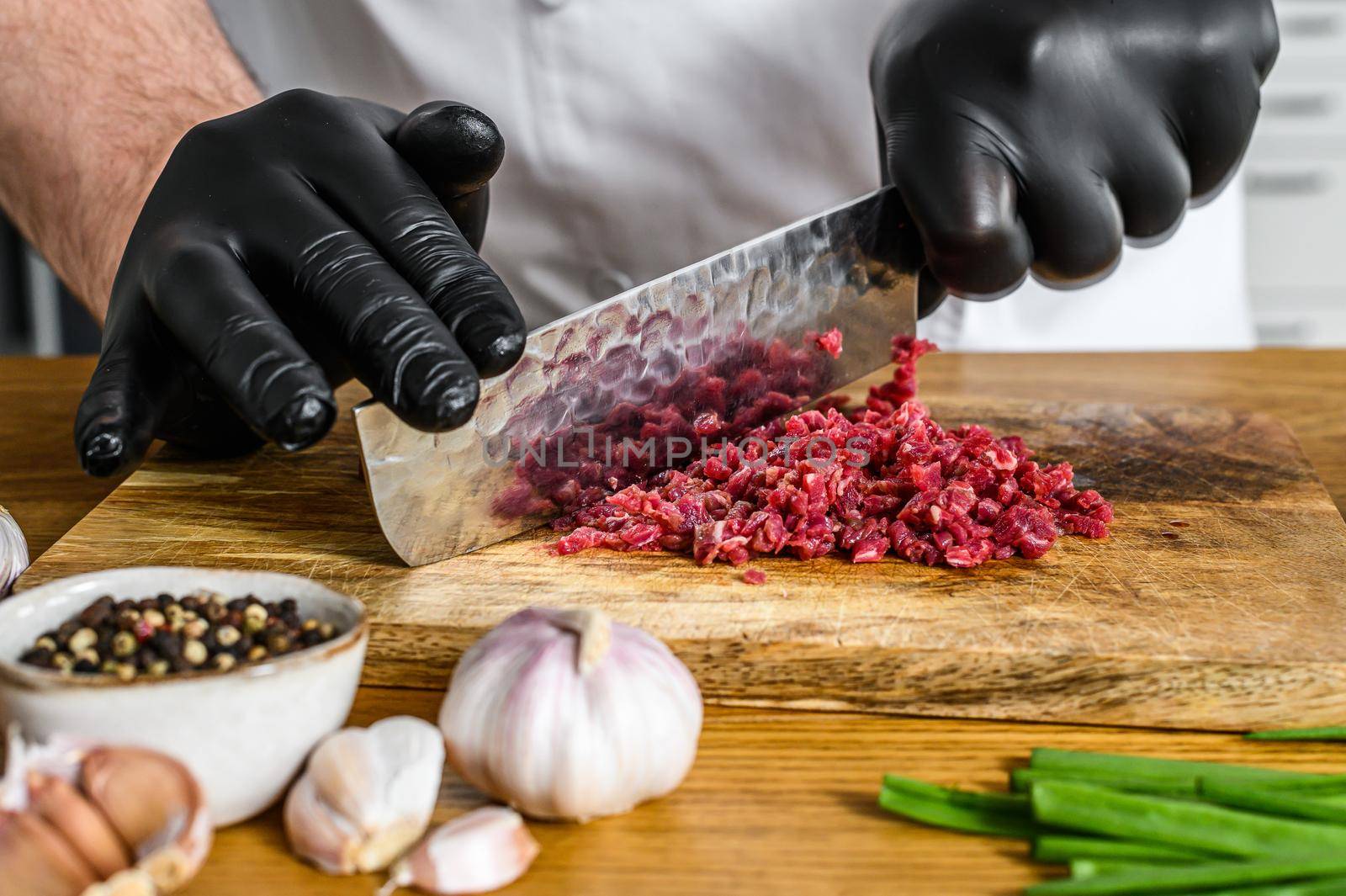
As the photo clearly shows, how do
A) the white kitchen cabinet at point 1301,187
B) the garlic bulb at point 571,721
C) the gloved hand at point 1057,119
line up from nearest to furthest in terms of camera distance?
the garlic bulb at point 571,721 → the gloved hand at point 1057,119 → the white kitchen cabinet at point 1301,187

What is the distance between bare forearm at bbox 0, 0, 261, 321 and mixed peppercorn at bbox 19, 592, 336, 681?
1265mm

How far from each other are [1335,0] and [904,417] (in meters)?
4.50

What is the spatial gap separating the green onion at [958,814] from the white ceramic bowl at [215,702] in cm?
56

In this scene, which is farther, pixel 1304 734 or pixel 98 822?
pixel 1304 734

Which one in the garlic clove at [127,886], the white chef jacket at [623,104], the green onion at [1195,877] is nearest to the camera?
the garlic clove at [127,886]

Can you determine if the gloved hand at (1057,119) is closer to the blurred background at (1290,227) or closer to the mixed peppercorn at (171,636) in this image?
the mixed peppercorn at (171,636)

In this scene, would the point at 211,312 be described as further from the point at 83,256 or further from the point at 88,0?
the point at 88,0

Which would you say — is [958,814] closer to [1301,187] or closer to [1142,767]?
[1142,767]

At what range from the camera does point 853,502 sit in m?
1.73

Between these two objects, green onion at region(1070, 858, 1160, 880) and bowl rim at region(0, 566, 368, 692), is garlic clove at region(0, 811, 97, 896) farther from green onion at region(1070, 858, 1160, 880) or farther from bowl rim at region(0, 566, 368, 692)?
green onion at region(1070, 858, 1160, 880)

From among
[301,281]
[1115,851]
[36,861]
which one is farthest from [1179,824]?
[301,281]

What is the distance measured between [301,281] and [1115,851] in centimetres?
117

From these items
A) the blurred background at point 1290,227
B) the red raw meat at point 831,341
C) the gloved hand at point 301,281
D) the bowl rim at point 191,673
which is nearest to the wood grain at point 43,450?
the gloved hand at point 301,281

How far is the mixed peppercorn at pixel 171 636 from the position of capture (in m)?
1.11
